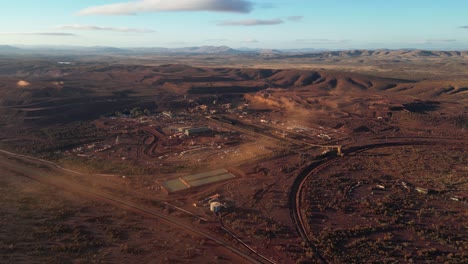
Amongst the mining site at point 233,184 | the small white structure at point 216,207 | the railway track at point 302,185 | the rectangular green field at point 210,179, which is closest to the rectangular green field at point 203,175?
the mining site at point 233,184

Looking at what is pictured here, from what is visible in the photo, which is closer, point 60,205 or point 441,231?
point 441,231

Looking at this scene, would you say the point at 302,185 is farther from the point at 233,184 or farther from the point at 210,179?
the point at 210,179

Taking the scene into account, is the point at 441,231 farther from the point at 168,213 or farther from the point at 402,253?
the point at 168,213

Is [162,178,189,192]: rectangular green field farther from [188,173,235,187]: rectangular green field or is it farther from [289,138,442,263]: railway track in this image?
[289,138,442,263]: railway track

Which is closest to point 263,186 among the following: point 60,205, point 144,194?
point 144,194

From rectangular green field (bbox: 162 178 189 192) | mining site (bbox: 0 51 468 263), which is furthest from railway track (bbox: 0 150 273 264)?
rectangular green field (bbox: 162 178 189 192)

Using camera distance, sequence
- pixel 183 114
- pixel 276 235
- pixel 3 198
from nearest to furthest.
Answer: pixel 276 235 → pixel 3 198 → pixel 183 114

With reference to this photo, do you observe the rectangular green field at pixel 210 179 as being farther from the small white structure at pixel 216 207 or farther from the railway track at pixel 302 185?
the railway track at pixel 302 185
